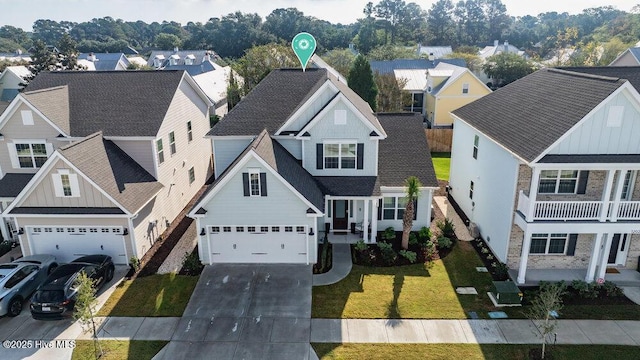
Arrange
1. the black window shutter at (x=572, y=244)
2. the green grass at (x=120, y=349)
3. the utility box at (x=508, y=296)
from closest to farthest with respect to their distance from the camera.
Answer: the green grass at (x=120, y=349) → the utility box at (x=508, y=296) → the black window shutter at (x=572, y=244)

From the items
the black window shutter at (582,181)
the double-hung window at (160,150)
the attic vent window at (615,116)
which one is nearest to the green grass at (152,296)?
the double-hung window at (160,150)

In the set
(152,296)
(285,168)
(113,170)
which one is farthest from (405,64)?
(152,296)

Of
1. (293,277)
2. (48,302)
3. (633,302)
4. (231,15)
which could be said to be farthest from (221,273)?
(231,15)

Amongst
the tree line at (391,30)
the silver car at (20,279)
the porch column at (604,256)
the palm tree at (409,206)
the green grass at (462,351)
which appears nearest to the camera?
the green grass at (462,351)

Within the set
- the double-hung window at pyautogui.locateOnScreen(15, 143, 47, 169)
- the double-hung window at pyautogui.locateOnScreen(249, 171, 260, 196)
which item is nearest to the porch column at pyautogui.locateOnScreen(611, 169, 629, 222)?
the double-hung window at pyautogui.locateOnScreen(249, 171, 260, 196)

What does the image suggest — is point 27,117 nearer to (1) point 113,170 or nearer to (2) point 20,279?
(1) point 113,170

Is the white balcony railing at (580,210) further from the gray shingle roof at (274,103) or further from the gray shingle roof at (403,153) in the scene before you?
the gray shingle roof at (274,103)

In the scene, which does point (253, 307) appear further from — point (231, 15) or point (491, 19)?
point (491, 19)
